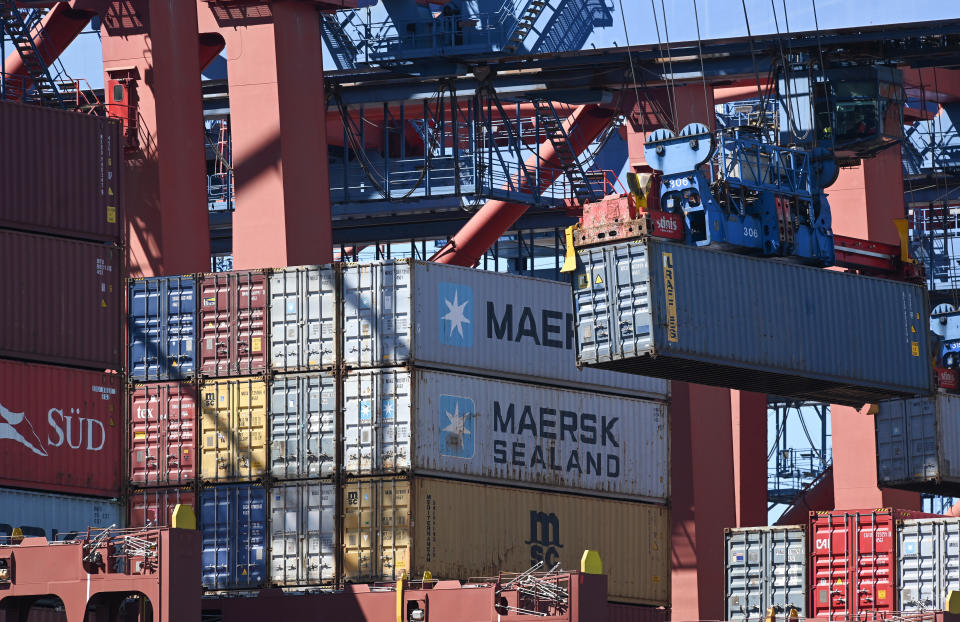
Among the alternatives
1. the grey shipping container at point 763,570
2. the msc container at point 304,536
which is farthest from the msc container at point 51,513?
the grey shipping container at point 763,570

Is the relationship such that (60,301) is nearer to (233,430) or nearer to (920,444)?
(233,430)

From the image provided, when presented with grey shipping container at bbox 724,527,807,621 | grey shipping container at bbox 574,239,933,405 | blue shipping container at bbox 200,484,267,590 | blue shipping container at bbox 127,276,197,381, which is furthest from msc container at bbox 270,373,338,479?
grey shipping container at bbox 724,527,807,621

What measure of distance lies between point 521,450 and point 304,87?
10.2 m

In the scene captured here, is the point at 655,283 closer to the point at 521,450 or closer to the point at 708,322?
the point at 708,322

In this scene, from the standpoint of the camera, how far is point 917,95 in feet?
185

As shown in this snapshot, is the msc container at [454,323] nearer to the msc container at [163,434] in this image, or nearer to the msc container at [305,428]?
the msc container at [305,428]

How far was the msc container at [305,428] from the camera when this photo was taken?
3809 cm

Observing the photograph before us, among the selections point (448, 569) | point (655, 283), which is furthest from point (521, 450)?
point (655, 283)

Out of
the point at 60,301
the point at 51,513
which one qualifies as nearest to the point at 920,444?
the point at 60,301

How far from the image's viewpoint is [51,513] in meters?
37.4

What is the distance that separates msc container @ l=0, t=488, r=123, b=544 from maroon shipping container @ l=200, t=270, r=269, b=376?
11.5 ft

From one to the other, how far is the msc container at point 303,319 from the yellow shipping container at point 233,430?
852mm

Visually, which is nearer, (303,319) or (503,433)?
(303,319)

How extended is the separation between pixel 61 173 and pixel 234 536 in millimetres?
8315
